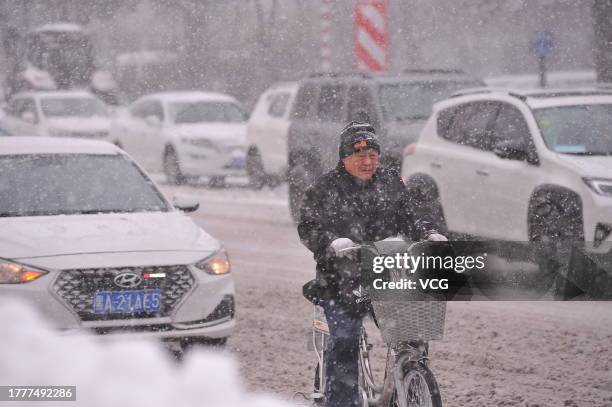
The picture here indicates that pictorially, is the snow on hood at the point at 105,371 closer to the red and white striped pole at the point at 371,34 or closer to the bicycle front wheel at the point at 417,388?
the bicycle front wheel at the point at 417,388

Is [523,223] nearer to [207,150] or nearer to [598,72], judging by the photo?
[598,72]

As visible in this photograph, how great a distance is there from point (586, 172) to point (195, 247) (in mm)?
4159

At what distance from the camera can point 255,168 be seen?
21.2 metres

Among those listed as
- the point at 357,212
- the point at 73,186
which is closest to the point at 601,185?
the point at 73,186

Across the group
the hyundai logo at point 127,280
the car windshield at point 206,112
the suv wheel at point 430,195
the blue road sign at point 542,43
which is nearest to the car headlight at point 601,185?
the suv wheel at point 430,195

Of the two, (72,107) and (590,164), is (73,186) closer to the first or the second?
(590,164)

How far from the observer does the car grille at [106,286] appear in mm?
7570

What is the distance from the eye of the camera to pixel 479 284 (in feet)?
18.7

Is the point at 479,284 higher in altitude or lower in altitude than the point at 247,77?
higher

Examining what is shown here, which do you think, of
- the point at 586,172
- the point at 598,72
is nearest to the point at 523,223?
the point at 586,172

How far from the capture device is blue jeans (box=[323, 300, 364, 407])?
18.1ft

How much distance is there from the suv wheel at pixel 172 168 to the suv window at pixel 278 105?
13.0 ft

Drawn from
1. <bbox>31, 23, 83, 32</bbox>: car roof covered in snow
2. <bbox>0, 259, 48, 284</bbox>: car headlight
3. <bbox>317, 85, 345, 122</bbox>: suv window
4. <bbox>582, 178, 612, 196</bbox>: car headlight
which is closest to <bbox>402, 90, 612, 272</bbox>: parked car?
<bbox>582, 178, 612, 196</bbox>: car headlight

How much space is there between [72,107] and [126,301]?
72.9 ft
